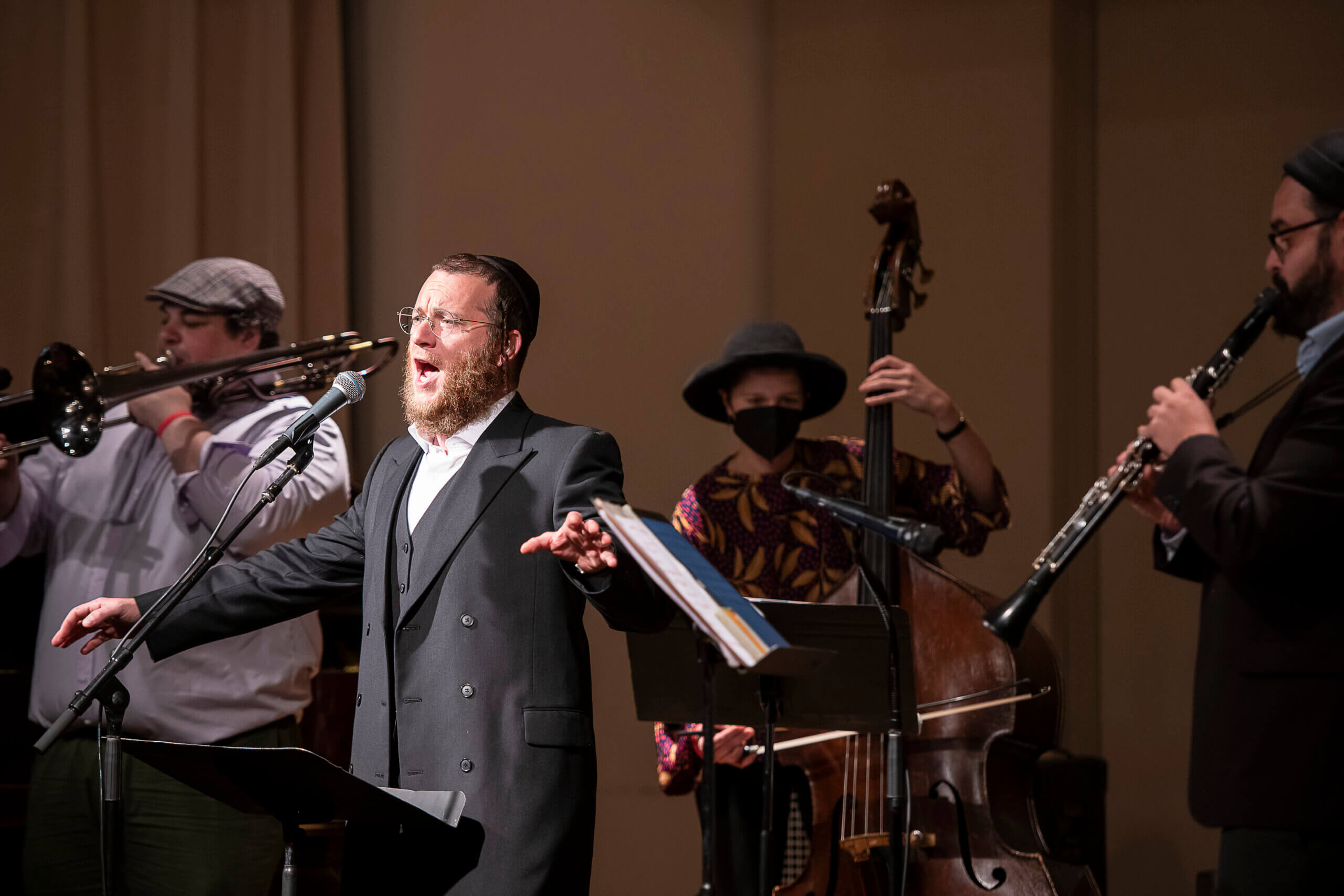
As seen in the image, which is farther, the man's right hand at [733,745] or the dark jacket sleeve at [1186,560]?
the man's right hand at [733,745]

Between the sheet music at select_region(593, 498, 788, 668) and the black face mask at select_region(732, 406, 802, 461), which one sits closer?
the sheet music at select_region(593, 498, 788, 668)

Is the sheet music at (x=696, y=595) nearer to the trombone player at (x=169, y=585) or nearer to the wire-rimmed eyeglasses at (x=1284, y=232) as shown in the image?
the wire-rimmed eyeglasses at (x=1284, y=232)

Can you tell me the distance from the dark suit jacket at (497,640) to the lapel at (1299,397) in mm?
1092

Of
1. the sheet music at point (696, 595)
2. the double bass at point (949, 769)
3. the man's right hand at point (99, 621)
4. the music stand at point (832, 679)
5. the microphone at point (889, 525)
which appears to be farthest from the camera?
the double bass at point (949, 769)

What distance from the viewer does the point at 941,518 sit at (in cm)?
329

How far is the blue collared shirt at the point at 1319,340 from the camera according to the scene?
220 cm

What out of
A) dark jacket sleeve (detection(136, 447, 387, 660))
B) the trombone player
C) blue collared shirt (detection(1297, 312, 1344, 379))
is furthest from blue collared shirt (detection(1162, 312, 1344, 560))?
the trombone player

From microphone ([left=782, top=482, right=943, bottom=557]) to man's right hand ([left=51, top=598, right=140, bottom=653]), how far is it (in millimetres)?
1263

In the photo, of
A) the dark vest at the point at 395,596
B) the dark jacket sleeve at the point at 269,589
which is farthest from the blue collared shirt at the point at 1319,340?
the dark jacket sleeve at the point at 269,589

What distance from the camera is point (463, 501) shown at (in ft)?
7.48

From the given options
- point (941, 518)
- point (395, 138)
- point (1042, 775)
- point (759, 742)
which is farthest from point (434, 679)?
point (395, 138)

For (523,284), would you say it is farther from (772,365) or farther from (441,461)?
(772,365)

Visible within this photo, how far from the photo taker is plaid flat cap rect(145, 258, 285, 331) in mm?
3438

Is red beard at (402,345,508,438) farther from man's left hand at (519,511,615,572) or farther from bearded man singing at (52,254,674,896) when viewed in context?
man's left hand at (519,511,615,572)
